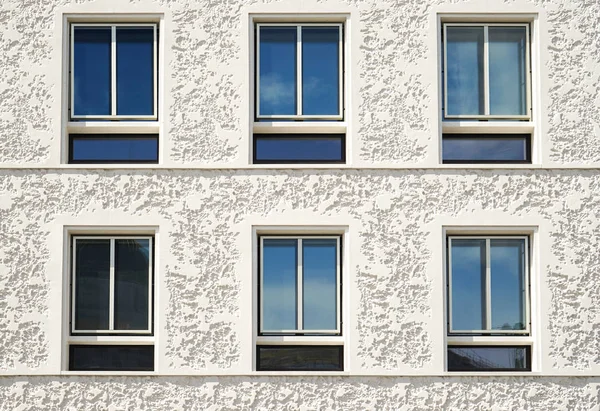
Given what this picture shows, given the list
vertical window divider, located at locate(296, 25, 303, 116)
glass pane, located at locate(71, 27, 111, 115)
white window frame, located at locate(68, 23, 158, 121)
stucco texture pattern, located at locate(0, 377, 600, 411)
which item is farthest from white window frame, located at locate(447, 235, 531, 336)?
glass pane, located at locate(71, 27, 111, 115)

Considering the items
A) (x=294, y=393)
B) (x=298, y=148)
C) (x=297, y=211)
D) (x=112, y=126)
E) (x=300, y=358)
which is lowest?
(x=294, y=393)

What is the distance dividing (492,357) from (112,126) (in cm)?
613

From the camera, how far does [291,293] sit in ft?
35.9

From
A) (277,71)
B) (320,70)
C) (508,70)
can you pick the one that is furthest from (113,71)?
(508,70)

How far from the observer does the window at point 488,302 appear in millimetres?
10837

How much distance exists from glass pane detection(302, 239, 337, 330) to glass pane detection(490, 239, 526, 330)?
2189 mm

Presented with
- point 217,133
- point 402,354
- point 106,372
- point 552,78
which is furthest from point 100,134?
point 552,78

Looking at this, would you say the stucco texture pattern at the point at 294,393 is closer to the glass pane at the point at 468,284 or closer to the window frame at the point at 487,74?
the glass pane at the point at 468,284

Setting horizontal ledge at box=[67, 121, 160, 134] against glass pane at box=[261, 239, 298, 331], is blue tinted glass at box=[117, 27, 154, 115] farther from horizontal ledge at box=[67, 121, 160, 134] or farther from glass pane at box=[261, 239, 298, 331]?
glass pane at box=[261, 239, 298, 331]

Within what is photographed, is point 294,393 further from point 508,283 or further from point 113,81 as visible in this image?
point 113,81

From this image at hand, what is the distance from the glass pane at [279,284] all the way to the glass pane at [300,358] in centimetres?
31

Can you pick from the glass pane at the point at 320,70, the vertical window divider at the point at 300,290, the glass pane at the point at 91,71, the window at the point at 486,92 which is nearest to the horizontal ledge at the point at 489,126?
the window at the point at 486,92

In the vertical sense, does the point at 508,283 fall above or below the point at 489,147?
below

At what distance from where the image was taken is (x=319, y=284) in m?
11.0
